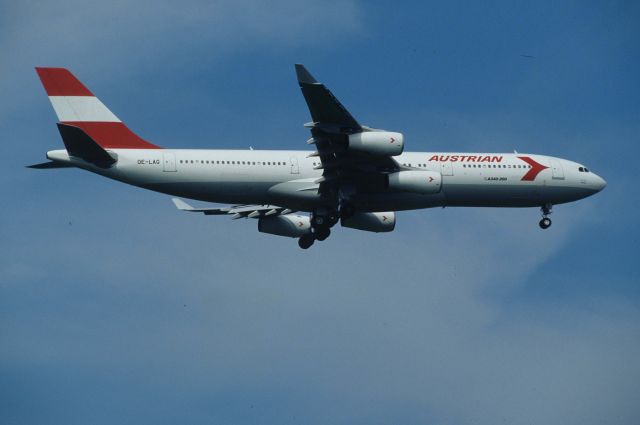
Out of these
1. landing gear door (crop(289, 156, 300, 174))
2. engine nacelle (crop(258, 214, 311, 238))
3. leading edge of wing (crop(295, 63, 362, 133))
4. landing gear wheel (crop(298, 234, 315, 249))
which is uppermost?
leading edge of wing (crop(295, 63, 362, 133))

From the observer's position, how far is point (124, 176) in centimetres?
4584

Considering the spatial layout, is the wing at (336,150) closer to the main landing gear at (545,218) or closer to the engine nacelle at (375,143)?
the engine nacelle at (375,143)

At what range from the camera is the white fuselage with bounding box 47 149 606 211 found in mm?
46000

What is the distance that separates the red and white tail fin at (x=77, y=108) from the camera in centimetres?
4756

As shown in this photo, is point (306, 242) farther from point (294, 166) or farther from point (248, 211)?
point (294, 166)

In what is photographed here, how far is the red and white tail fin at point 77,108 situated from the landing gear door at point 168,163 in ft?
7.34

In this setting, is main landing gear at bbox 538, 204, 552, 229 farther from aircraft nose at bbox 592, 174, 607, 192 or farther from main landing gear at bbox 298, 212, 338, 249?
main landing gear at bbox 298, 212, 338, 249

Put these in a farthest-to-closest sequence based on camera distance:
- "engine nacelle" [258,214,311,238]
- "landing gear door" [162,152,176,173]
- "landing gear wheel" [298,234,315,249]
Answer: "engine nacelle" [258,214,311,238] < "landing gear wheel" [298,234,315,249] < "landing gear door" [162,152,176,173]

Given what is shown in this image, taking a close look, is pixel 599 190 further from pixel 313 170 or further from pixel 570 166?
pixel 313 170

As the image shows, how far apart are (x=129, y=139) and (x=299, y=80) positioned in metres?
9.90

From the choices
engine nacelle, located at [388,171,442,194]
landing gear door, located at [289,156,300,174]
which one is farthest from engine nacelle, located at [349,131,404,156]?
landing gear door, located at [289,156,300,174]

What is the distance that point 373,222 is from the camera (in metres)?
52.5

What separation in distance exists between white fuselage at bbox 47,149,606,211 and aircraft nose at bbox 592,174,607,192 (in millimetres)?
2213

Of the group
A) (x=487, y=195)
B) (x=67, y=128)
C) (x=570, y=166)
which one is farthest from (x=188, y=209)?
(x=570, y=166)
